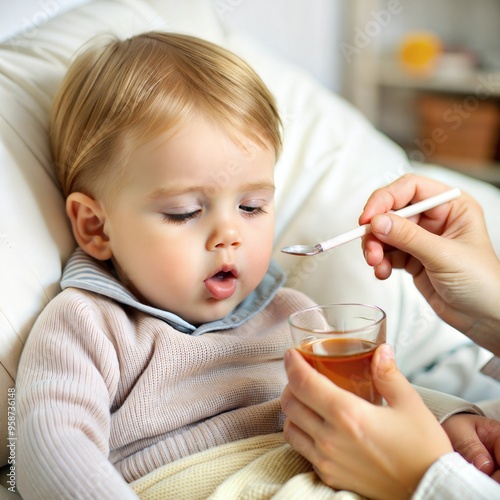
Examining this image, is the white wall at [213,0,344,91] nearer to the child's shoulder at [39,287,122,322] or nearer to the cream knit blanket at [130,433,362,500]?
the child's shoulder at [39,287,122,322]

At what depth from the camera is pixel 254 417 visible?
104cm

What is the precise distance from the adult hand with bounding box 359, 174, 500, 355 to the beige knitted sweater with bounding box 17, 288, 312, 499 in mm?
242

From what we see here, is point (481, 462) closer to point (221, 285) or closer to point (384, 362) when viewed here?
point (384, 362)

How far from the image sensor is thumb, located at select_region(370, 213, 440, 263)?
1.00 metres

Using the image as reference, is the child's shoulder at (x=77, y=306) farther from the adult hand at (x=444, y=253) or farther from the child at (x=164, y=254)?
the adult hand at (x=444, y=253)

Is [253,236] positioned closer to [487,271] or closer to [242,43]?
[487,271]

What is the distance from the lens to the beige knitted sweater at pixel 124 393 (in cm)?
83

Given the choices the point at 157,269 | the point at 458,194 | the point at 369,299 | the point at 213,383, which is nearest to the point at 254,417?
the point at 213,383

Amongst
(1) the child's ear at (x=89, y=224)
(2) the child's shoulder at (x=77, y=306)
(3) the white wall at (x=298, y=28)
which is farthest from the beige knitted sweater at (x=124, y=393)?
(3) the white wall at (x=298, y=28)

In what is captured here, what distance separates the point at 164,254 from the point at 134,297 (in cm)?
10

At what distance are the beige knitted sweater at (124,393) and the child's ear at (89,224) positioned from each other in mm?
103

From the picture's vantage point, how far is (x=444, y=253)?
3.39 feet

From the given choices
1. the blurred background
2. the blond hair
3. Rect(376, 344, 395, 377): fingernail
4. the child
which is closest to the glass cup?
Rect(376, 344, 395, 377): fingernail

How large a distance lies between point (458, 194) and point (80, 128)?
623 millimetres
